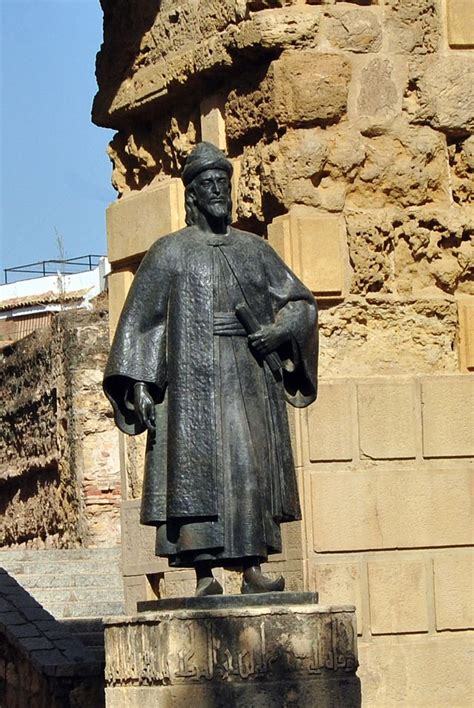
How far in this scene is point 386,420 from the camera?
10156 millimetres

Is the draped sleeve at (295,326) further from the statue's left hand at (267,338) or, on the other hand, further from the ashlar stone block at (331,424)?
the ashlar stone block at (331,424)

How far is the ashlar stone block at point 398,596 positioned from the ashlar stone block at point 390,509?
103mm

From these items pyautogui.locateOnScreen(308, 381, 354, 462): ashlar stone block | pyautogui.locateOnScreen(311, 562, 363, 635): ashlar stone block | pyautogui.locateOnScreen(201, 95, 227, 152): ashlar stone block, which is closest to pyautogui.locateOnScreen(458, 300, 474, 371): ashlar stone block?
pyautogui.locateOnScreen(308, 381, 354, 462): ashlar stone block

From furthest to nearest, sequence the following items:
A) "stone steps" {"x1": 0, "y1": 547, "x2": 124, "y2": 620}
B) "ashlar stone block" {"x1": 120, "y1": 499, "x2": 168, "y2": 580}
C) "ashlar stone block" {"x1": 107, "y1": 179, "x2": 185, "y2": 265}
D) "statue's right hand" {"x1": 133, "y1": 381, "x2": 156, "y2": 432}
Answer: "stone steps" {"x1": 0, "y1": 547, "x2": 124, "y2": 620}, "ashlar stone block" {"x1": 120, "y1": 499, "x2": 168, "y2": 580}, "ashlar stone block" {"x1": 107, "y1": 179, "x2": 185, "y2": 265}, "statue's right hand" {"x1": 133, "y1": 381, "x2": 156, "y2": 432}

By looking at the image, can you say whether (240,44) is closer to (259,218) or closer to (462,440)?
(259,218)

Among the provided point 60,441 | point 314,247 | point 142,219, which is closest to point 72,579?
point 142,219

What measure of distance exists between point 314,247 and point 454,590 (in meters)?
1.68

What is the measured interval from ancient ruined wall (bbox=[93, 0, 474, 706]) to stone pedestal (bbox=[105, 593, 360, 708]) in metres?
1.69

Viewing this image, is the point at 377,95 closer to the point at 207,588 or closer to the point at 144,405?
the point at 144,405

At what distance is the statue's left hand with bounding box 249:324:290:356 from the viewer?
8422mm

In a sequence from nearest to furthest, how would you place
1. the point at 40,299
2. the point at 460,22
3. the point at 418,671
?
the point at 418,671 < the point at 460,22 < the point at 40,299

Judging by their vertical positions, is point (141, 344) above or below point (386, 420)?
above

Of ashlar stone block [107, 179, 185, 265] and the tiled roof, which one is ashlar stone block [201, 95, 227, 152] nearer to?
ashlar stone block [107, 179, 185, 265]

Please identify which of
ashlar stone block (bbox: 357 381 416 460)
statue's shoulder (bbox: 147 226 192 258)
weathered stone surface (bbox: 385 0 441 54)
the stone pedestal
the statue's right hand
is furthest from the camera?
weathered stone surface (bbox: 385 0 441 54)
